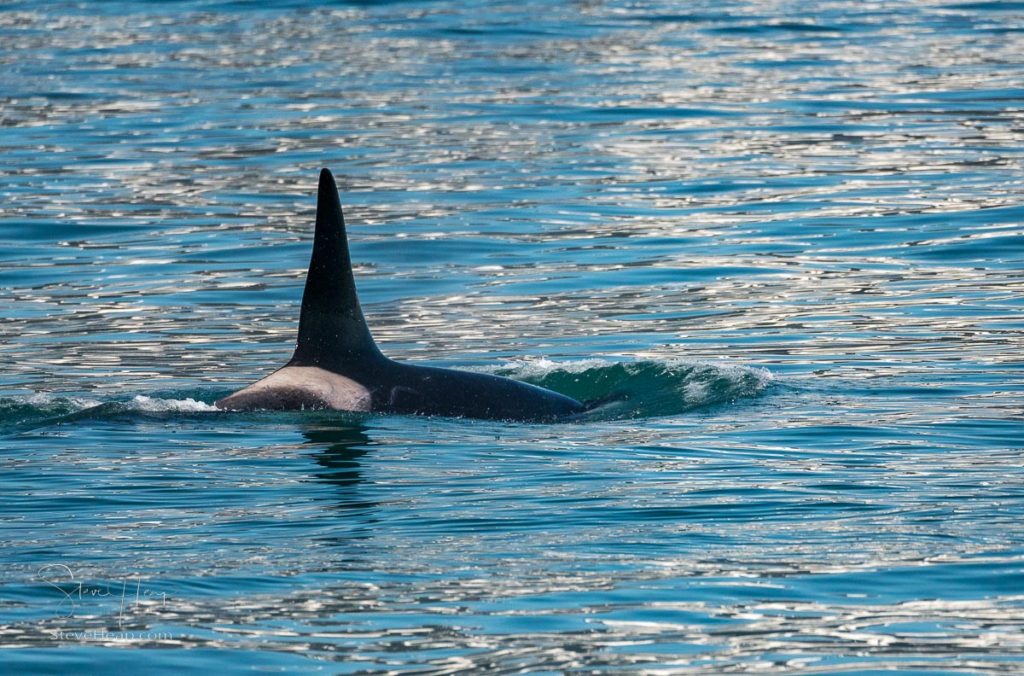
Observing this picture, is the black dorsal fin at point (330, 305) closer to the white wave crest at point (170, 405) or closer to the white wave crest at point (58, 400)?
the white wave crest at point (170, 405)

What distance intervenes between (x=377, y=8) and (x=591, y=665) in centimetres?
4804

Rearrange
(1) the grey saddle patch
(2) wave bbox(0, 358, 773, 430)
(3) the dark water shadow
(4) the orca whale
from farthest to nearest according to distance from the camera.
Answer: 1. (2) wave bbox(0, 358, 773, 430)
2. (1) the grey saddle patch
3. (4) the orca whale
4. (3) the dark water shadow

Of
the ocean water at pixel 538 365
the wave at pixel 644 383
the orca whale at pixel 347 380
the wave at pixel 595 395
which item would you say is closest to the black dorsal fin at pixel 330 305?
the orca whale at pixel 347 380

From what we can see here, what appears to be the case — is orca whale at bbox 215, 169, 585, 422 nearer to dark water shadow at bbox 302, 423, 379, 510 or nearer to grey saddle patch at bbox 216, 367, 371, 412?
grey saddle patch at bbox 216, 367, 371, 412

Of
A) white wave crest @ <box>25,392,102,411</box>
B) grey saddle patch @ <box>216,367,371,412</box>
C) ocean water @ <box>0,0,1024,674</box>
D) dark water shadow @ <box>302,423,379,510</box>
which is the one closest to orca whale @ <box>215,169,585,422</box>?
grey saddle patch @ <box>216,367,371,412</box>

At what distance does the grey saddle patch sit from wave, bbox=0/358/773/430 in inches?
5.2

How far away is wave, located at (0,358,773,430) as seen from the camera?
555 inches

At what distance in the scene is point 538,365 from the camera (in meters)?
15.7

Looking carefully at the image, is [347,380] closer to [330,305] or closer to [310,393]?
[310,393]

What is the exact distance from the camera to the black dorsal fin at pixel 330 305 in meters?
13.2

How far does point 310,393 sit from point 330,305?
2.21 ft

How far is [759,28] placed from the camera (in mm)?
47281

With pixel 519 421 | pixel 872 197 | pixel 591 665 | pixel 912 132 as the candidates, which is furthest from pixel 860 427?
pixel 912 132

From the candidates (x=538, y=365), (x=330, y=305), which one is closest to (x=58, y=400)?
(x=330, y=305)
